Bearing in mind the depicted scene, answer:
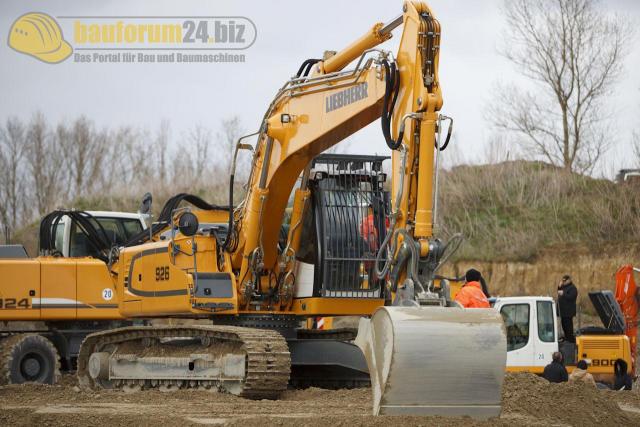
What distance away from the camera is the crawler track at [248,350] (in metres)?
11.2

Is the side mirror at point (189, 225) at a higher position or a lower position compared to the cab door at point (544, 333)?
A: higher

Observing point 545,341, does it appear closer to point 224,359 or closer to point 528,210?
point 224,359

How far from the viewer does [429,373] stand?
8.33 metres

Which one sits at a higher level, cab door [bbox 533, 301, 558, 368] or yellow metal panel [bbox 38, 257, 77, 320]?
yellow metal panel [bbox 38, 257, 77, 320]

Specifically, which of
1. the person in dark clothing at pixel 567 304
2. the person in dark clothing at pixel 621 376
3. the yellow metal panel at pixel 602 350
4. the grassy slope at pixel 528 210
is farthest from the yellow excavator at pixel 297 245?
the grassy slope at pixel 528 210

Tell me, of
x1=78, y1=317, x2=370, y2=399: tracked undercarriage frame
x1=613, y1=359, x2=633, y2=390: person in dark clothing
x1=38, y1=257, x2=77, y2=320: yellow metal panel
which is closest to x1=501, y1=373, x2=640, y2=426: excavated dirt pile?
x1=78, y1=317, x2=370, y2=399: tracked undercarriage frame

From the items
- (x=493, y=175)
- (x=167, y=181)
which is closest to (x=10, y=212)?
(x=167, y=181)

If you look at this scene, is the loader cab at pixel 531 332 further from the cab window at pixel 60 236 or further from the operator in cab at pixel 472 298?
the cab window at pixel 60 236

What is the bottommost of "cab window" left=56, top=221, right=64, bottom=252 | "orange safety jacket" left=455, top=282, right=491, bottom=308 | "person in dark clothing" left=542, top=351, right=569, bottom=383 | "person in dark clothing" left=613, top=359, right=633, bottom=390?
"person in dark clothing" left=613, top=359, right=633, bottom=390

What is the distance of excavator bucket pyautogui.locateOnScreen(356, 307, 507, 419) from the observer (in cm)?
829

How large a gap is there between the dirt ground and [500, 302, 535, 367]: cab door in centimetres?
493

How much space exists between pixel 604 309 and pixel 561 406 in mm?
8595

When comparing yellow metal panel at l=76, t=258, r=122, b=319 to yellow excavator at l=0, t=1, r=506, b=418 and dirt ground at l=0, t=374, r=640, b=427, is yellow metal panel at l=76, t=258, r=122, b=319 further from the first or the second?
dirt ground at l=0, t=374, r=640, b=427

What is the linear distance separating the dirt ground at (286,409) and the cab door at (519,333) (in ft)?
16.2
